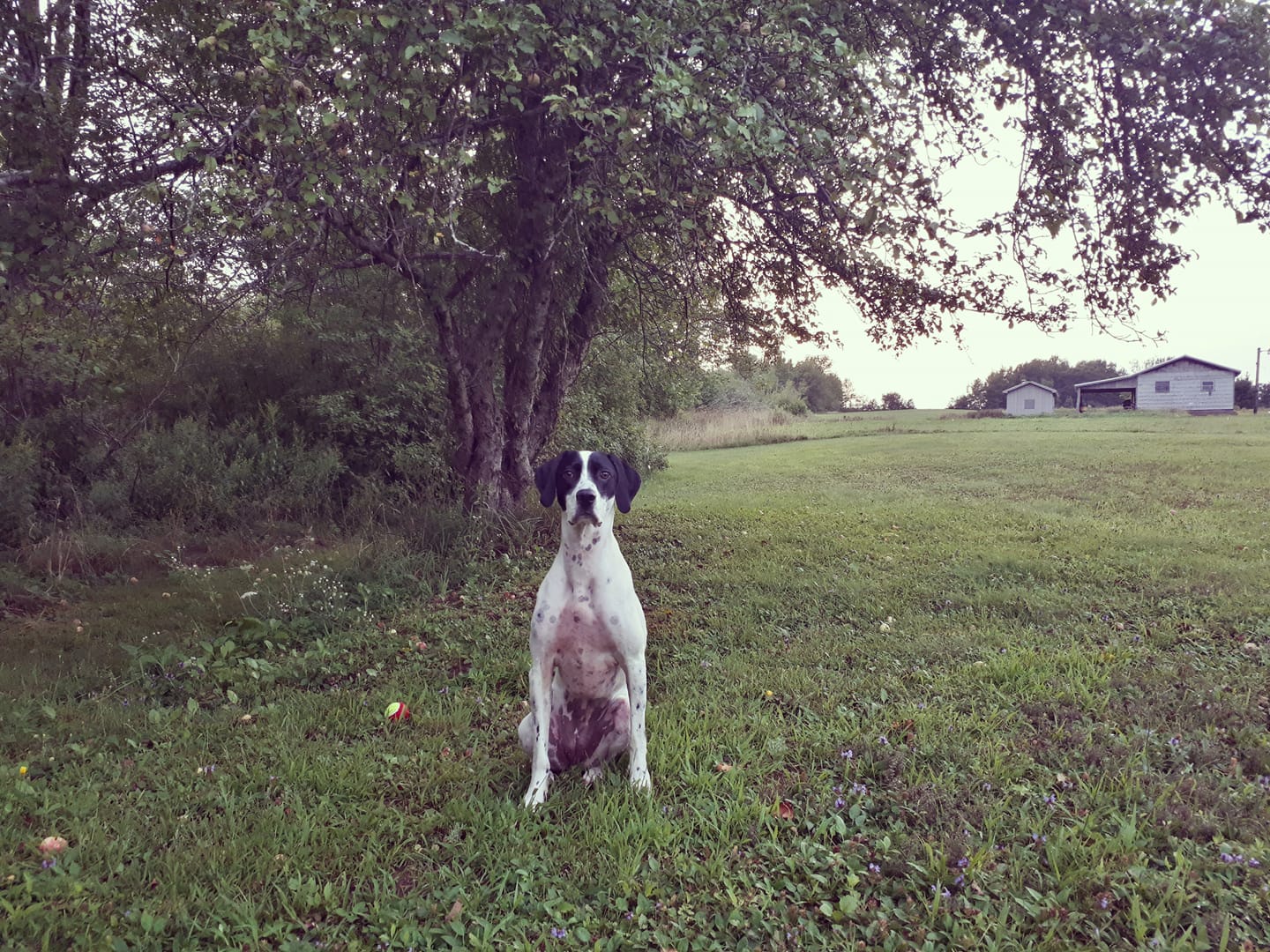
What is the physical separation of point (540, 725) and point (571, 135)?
554 centimetres

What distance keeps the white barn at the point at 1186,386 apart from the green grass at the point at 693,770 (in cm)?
4871

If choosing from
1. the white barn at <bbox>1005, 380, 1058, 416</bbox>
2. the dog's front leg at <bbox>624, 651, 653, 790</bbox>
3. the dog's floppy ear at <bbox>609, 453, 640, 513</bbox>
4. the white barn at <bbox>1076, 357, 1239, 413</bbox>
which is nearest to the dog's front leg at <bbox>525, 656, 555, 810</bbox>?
the dog's front leg at <bbox>624, 651, 653, 790</bbox>

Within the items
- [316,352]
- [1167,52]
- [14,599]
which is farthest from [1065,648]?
[316,352]

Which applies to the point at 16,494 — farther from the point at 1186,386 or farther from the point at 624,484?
the point at 1186,386

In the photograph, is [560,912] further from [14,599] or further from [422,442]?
[422,442]

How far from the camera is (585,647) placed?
10.7ft

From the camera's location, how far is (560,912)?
8.00 feet

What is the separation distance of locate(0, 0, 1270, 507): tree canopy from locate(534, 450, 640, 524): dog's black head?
6.83ft

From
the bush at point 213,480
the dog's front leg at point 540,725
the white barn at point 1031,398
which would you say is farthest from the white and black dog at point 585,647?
the white barn at point 1031,398

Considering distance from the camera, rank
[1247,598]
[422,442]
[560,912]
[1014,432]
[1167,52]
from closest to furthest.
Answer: [560,912]
[1167,52]
[1247,598]
[422,442]
[1014,432]

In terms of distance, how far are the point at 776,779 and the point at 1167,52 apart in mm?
5563

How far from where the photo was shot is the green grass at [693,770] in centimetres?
242

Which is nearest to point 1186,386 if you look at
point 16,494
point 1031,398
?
point 1031,398

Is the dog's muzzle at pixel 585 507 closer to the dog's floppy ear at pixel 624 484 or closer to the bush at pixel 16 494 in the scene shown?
the dog's floppy ear at pixel 624 484
